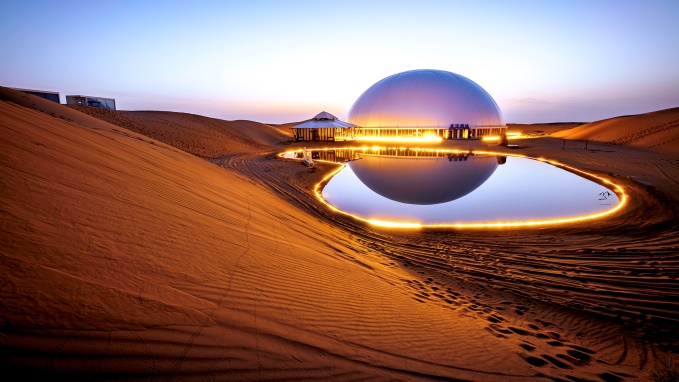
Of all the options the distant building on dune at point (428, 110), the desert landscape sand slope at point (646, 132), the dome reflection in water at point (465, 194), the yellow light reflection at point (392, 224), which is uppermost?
the distant building on dune at point (428, 110)

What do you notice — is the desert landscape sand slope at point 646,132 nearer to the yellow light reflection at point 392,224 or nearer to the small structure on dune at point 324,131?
the yellow light reflection at point 392,224

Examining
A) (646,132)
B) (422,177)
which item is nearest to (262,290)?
(422,177)

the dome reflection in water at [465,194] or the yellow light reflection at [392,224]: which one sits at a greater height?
the dome reflection in water at [465,194]

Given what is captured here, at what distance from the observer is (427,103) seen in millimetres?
43969

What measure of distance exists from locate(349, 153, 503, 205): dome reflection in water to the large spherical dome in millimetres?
21532

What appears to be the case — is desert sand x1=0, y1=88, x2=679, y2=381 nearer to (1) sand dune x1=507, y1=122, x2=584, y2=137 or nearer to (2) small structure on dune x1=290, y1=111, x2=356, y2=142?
(2) small structure on dune x1=290, y1=111, x2=356, y2=142

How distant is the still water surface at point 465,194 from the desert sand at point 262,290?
9.41 feet

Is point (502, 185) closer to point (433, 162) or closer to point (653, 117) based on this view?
point (433, 162)

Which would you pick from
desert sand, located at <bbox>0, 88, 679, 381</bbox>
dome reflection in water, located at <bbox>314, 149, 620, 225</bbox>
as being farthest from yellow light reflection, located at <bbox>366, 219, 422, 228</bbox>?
desert sand, located at <bbox>0, 88, 679, 381</bbox>

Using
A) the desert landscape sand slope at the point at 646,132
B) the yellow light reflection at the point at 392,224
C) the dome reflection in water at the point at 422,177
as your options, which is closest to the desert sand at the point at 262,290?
→ the yellow light reflection at the point at 392,224

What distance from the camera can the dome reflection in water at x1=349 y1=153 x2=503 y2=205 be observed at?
13320mm

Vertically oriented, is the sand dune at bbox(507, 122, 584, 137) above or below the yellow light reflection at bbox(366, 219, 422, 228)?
above

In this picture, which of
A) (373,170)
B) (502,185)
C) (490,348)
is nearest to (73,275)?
(490,348)

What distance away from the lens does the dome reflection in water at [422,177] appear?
13320 millimetres
